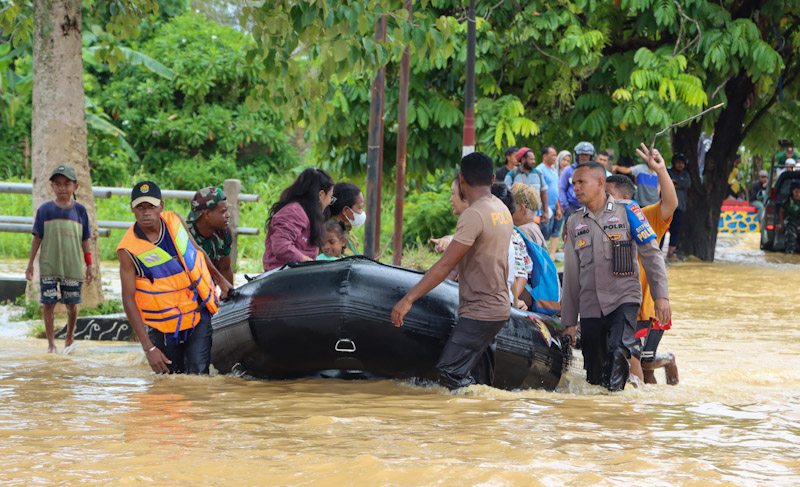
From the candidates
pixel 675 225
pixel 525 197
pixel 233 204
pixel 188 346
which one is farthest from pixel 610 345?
pixel 675 225

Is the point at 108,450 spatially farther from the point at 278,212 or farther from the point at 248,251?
the point at 248,251

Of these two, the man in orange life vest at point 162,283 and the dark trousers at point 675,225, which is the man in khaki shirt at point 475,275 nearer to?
the man in orange life vest at point 162,283

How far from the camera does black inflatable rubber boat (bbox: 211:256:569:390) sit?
6.26 m

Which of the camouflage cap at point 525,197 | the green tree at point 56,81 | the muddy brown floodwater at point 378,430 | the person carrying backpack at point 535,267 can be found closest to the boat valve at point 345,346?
the muddy brown floodwater at point 378,430

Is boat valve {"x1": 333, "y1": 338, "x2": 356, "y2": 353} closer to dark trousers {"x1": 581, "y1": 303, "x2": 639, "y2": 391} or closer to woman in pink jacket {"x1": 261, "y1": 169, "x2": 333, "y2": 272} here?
woman in pink jacket {"x1": 261, "y1": 169, "x2": 333, "y2": 272}

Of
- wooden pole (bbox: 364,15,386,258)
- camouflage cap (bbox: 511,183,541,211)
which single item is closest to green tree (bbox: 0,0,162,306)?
wooden pole (bbox: 364,15,386,258)

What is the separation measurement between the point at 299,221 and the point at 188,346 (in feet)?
3.84

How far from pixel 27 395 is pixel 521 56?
11308 millimetres

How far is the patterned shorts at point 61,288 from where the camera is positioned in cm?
853

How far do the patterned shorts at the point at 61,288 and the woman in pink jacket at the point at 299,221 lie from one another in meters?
2.38

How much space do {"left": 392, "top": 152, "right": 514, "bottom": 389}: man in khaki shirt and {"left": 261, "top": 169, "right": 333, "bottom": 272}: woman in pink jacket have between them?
134 centimetres

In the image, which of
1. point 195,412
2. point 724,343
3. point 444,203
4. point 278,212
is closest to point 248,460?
point 195,412

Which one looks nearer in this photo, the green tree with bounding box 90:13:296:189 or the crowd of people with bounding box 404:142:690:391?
the crowd of people with bounding box 404:142:690:391

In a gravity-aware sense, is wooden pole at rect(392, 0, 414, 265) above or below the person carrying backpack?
above
